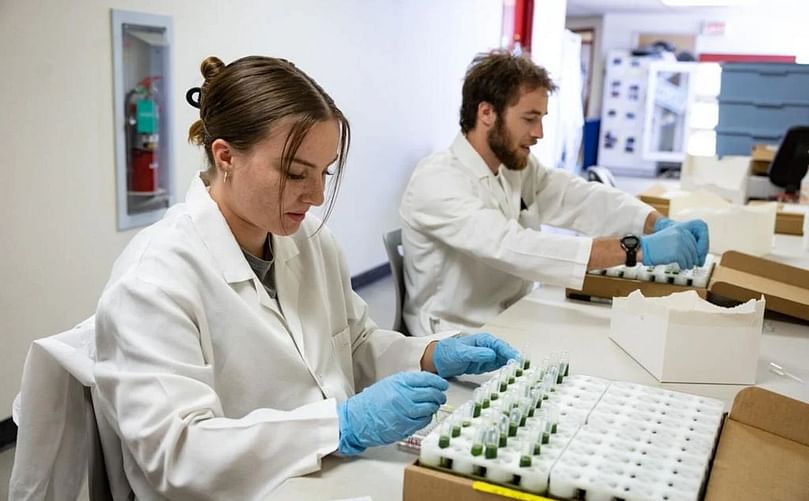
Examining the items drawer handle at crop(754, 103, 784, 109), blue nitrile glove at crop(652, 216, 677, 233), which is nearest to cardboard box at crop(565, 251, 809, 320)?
blue nitrile glove at crop(652, 216, 677, 233)

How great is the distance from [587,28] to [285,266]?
9892mm

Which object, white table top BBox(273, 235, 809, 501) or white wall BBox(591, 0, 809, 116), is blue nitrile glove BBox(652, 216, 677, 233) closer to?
white table top BBox(273, 235, 809, 501)

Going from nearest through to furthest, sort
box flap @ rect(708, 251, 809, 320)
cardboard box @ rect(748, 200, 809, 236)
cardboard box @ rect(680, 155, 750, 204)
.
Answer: box flap @ rect(708, 251, 809, 320) < cardboard box @ rect(748, 200, 809, 236) < cardboard box @ rect(680, 155, 750, 204)

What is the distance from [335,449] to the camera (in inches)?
38.9

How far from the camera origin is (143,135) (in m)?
2.64

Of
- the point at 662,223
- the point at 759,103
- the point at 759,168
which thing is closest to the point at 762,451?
the point at 662,223

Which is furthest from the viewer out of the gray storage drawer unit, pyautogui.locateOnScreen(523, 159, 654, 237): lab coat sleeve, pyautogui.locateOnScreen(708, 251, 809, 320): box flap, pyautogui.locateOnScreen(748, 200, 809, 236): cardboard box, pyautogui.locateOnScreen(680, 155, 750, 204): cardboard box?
the gray storage drawer unit

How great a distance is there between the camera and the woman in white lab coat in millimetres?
957

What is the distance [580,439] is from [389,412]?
0.81 ft

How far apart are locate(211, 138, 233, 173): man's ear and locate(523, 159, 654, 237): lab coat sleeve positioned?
1.48 meters

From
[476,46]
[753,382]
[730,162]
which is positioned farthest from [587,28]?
[753,382]

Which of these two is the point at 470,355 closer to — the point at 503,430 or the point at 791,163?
the point at 503,430

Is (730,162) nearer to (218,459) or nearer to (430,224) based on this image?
(430,224)

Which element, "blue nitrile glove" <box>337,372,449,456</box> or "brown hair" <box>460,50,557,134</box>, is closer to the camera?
"blue nitrile glove" <box>337,372,449,456</box>
